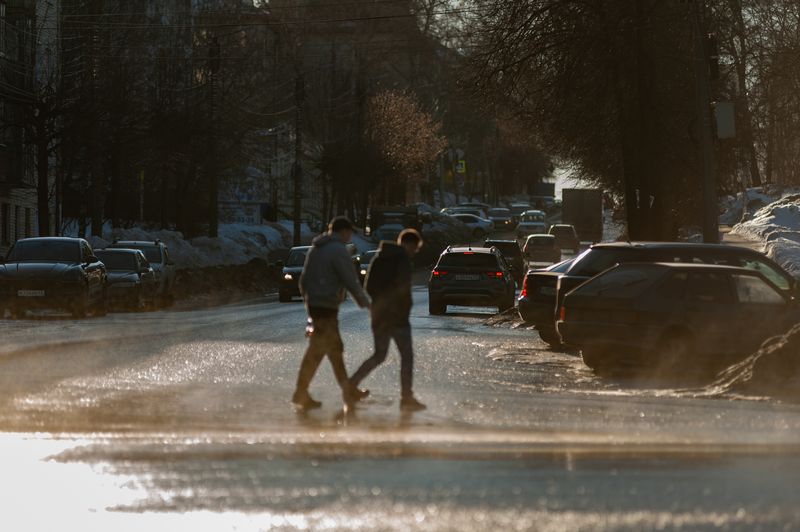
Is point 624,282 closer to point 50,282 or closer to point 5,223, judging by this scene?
point 50,282

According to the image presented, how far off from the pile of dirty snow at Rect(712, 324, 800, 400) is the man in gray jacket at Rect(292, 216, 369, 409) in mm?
4562

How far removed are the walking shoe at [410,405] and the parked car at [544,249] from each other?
5656 centimetres

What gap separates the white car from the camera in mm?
102062

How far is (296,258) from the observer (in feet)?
150

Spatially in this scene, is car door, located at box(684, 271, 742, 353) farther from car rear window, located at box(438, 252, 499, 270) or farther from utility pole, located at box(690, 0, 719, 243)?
car rear window, located at box(438, 252, 499, 270)

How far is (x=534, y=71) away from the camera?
3778 cm

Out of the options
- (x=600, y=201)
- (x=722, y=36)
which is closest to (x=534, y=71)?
(x=722, y=36)

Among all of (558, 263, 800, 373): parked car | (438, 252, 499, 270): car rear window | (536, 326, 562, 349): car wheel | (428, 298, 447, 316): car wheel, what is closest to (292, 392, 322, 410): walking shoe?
(558, 263, 800, 373): parked car

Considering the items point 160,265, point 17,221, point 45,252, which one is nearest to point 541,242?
point 17,221

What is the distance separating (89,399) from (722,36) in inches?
1146

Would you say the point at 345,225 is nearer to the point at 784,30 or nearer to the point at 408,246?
the point at 408,246

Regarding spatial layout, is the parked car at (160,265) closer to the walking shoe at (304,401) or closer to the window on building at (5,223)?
the window on building at (5,223)

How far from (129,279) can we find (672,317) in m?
21.2

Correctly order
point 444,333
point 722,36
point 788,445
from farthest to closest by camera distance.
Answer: point 722,36
point 444,333
point 788,445
